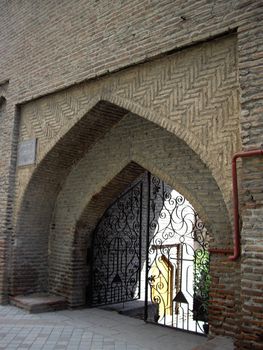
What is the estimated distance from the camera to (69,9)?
6223mm

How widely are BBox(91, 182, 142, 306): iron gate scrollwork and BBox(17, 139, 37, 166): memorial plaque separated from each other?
158 cm

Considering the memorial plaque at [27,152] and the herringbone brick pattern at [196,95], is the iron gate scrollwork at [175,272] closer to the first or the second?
the herringbone brick pattern at [196,95]

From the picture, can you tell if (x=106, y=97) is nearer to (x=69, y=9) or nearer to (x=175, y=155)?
(x=175, y=155)

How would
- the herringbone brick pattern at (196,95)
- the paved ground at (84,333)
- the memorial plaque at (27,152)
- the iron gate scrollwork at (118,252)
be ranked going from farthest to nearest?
the iron gate scrollwork at (118,252)
the memorial plaque at (27,152)
the paved ground at (84,333)
the herringbone brick pattern at (196,95)

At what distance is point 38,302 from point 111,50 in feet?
13.1

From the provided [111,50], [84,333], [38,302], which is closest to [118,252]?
[38,302]

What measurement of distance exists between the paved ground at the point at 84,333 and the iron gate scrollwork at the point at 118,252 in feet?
2.68

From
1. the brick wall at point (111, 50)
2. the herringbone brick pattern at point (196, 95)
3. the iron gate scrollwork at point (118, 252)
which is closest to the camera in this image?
the brick wall at point (111, 50)

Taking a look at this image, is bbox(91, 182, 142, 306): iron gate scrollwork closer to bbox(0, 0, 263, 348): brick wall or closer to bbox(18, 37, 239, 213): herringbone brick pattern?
bbox(0, 0, 263, 348): brick wall

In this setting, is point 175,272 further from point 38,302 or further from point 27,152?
point 27,152

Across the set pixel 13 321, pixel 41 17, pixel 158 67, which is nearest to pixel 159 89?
pixel 158 67

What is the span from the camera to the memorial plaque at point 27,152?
6625 millimetres

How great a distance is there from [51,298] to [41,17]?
477 centimetres

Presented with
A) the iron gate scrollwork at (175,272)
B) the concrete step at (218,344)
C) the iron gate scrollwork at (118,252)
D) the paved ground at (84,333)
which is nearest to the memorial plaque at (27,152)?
the iron gate scrollwork at (118,252)
